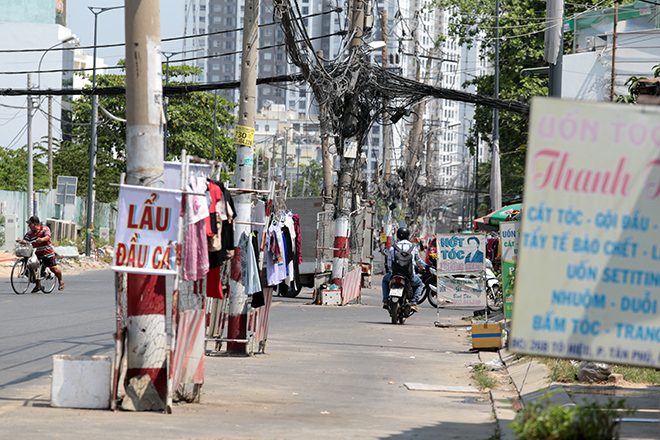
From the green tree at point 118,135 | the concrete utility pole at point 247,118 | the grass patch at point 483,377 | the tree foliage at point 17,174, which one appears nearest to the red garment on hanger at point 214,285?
the grass patch at point 483,377

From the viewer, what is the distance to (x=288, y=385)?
9.48 metres

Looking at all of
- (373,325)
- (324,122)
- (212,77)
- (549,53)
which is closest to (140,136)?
(549,53)

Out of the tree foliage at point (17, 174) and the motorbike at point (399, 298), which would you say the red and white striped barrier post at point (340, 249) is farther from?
the tree foliage at point (17, 174)

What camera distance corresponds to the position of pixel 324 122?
25.2 metres

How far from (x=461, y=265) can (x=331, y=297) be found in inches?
243

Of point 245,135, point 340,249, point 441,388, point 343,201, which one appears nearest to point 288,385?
point 441,388

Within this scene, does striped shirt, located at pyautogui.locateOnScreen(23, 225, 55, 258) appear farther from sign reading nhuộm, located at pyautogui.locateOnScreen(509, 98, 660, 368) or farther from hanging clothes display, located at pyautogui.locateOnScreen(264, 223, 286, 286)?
sign reading nhuộm, located at pyautogui.locateOnScreen(509, 98, 660, 368)

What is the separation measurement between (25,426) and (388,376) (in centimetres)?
504

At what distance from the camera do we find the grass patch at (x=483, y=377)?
9.98m

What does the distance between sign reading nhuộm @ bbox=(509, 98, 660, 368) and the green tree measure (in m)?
47.5

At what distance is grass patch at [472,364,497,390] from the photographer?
32.7 ft

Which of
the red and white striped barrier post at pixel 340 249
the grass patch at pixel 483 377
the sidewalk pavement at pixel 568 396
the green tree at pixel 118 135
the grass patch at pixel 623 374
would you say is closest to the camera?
the sidewalk pavement at pixel 568 396

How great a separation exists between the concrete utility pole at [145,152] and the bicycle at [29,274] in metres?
13.9

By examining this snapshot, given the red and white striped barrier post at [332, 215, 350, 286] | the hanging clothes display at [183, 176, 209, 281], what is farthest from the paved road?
the red and white striped barrier post at [332, 215, 350, 286]
